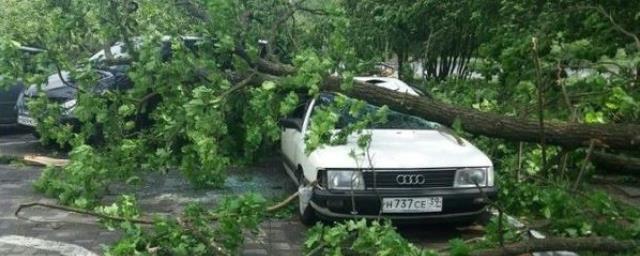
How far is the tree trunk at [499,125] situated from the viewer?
4.53 m

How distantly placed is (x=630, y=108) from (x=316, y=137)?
198cm

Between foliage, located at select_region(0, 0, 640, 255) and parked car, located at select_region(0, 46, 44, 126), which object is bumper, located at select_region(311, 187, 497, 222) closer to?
foliage, located at select_region(0, 0, 640, 255)

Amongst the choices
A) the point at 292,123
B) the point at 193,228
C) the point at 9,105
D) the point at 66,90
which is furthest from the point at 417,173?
the point at 9,105

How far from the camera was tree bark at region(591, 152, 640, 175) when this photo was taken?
18.0 ft

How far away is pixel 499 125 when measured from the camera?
193 inches

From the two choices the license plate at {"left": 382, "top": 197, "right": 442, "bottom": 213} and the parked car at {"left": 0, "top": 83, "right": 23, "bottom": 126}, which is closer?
the license plate at {"left": 382, "top": 197, "right": 442, "bottom": 213}

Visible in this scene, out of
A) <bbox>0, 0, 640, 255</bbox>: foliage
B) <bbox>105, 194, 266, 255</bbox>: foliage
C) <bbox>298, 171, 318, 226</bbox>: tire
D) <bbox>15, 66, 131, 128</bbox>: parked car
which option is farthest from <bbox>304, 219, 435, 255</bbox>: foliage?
<bbox>15, 66, 131, 128</bbox>: parked car

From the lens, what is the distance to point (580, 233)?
4926 mm

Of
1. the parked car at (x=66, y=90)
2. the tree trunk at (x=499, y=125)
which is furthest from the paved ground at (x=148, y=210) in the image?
the tree trunk at (x=499, y=125)

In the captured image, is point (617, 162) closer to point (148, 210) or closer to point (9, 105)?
point (148, 210)

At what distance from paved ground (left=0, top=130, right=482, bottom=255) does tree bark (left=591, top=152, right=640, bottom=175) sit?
1.22 metres

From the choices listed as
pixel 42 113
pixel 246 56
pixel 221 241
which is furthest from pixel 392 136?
pixel 42 113

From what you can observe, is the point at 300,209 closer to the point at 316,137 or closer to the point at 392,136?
the point at 392,136

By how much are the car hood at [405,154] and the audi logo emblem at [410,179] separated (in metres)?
0.08
